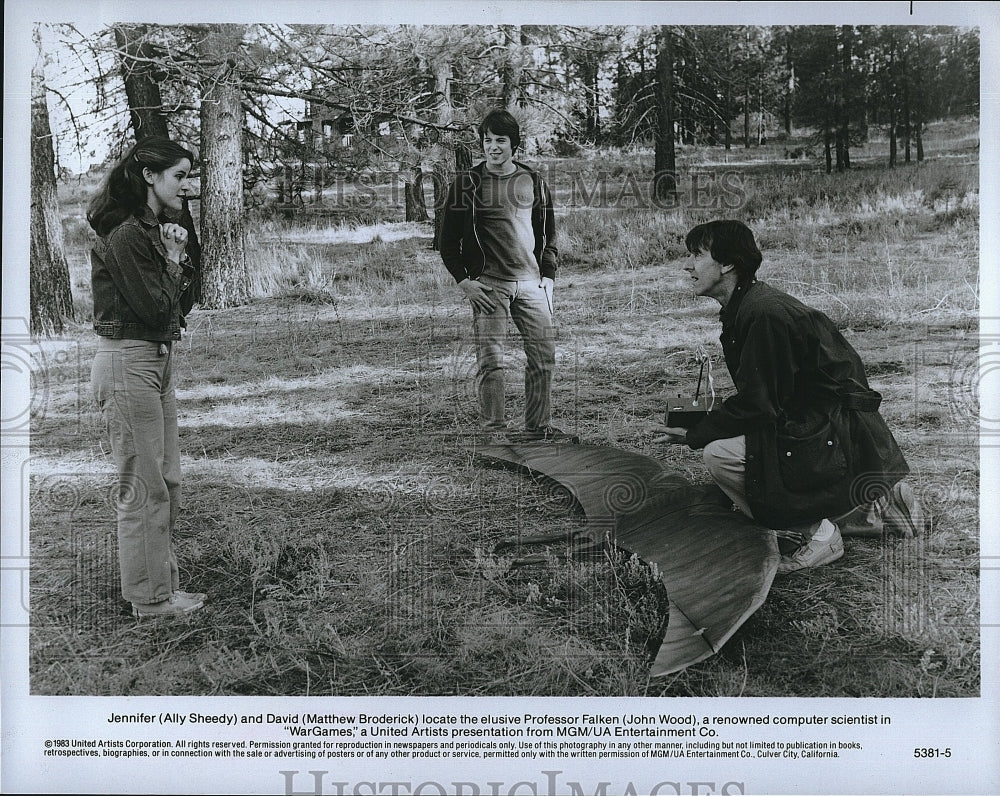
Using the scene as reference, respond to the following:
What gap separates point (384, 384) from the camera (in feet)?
16.3

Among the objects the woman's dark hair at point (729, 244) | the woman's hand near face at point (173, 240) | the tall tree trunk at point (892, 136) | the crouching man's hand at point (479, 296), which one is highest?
the tall tree trunk at point (892, 136)

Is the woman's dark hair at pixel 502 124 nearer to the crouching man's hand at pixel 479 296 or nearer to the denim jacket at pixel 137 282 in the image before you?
the crouching man's hand at pixel 479 296

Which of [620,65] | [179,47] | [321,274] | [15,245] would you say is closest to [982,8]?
[620,65]

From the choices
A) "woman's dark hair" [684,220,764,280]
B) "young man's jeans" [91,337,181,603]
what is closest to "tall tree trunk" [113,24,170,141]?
"young man's jeans" [91,337,181,603]

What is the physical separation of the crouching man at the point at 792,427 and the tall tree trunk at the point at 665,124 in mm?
356

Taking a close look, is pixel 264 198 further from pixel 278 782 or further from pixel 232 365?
pixel 278 782

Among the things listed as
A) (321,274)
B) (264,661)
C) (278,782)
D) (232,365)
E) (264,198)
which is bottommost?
(278,782)

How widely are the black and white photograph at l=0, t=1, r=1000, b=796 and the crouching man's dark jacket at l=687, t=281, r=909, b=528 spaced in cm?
2

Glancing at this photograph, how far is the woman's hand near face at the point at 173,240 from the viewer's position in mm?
4469

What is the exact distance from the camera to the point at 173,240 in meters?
4.48

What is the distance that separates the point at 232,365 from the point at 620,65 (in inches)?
104

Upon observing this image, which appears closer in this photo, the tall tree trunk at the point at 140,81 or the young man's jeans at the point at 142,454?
the young man's jeans at the point at 142,454

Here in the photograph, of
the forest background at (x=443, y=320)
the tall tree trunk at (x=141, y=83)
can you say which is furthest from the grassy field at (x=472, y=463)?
the tall tree trunk at (x=141, y=83)

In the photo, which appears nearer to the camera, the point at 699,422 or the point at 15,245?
the point at 699,422
